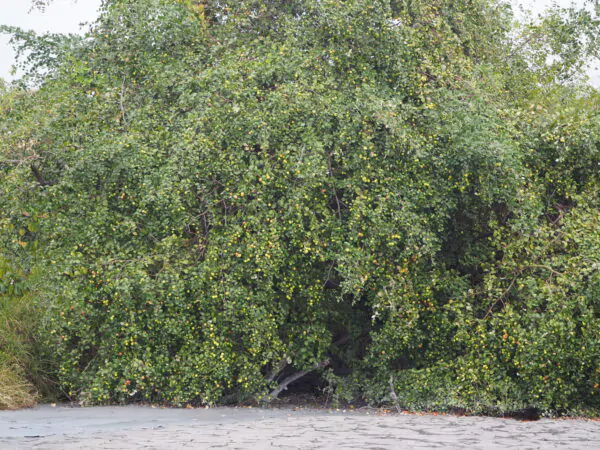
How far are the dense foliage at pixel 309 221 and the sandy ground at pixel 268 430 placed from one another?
729mm

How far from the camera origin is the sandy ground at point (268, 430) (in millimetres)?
6188

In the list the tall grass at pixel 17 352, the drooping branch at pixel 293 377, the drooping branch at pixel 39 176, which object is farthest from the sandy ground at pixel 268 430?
the drooping branch at pixel 39 176

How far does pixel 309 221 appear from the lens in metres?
9.54

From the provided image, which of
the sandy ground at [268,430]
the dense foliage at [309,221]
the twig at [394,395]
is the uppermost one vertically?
the dense foliage at [309,221]

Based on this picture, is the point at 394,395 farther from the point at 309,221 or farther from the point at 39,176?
the point at 39,176

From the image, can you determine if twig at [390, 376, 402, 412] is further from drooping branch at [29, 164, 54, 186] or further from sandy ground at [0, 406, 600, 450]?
drooping branch at [29, 164, 54, 186]

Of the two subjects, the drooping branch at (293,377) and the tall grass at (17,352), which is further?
the drooping branch at (293,377)

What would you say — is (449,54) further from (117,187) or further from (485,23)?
(117,187)

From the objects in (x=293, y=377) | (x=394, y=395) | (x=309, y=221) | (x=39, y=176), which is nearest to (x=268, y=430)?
(x=394, y=395)

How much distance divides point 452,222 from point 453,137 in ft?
4.96

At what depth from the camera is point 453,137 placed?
934cm

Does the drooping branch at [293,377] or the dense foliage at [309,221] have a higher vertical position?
the dense foliage at [309,221]

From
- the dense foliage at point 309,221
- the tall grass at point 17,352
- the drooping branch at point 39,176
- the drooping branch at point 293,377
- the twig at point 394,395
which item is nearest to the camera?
the dense foliage at point 309,221

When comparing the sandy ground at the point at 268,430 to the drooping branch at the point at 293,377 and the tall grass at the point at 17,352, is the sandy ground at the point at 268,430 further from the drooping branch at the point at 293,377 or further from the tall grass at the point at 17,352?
the drooping branch at the point at 293,377
